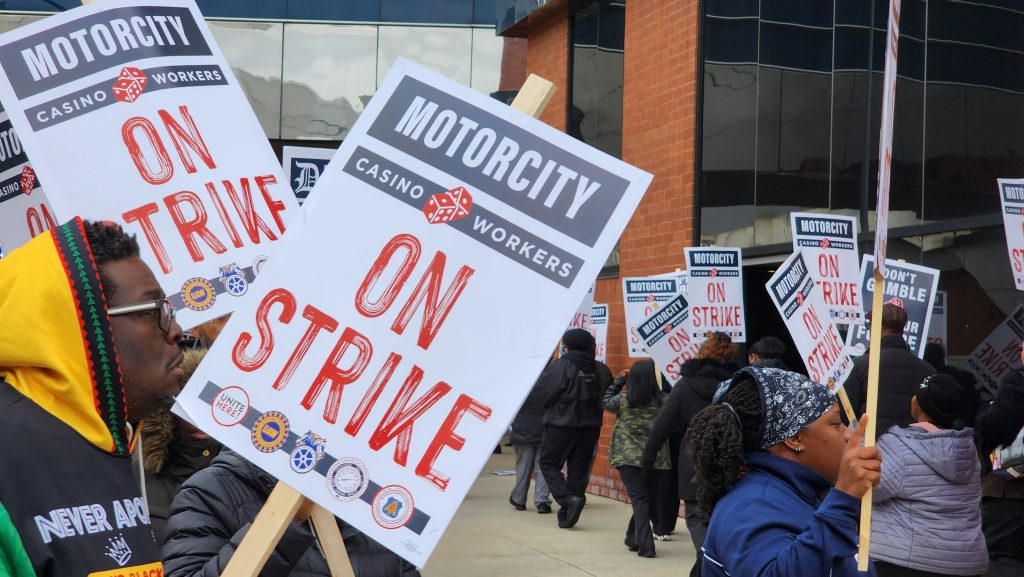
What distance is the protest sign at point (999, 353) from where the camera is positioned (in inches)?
363

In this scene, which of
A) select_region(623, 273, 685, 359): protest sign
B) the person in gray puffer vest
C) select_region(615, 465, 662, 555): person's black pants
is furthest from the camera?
select_region(623, 273, 685, 359): protest sign

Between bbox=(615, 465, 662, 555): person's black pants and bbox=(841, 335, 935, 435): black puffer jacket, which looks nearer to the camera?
bbox=(841, 335, 935, 435): black puffer jacket

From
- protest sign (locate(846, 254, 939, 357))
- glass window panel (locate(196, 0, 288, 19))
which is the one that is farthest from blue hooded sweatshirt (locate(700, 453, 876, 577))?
glass window panel (locate(196, 0, 288, 19))

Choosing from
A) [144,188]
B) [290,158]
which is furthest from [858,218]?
[144,188]

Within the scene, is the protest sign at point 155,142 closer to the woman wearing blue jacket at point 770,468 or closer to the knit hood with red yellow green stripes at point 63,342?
the woman wearing blue jacket at point 770,468

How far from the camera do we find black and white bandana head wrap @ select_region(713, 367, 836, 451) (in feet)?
10.4

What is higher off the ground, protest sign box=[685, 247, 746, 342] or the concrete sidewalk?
protest sign box=[685, 247, 746, 342]

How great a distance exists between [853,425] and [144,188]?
2877mm

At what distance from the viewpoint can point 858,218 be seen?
11.3 m

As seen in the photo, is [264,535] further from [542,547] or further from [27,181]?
[542,547]

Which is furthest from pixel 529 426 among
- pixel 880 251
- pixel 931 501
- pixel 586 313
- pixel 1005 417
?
pixel 880 251

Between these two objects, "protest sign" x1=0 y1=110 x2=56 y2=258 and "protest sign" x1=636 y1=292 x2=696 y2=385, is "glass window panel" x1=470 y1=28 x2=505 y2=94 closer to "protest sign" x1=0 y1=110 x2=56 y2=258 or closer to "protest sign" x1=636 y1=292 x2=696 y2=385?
"protest sign" x1=636 y1=292 x2=696 y2=385

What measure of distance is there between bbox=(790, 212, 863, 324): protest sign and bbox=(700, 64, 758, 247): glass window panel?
4.52 m

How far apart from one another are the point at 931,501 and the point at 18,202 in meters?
4.43
